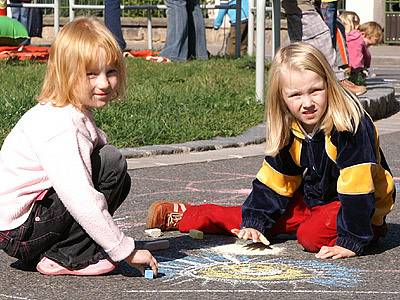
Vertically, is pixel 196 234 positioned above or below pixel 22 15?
below

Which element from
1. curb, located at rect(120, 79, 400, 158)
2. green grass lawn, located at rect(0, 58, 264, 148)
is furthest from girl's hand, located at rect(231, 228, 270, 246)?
green grass lawn, located at rect(0, 58, 264, 148)

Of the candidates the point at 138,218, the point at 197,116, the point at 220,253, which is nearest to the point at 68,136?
the point at 220,253

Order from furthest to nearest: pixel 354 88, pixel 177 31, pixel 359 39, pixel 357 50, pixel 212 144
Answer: pixel 359 39 < pixel 357 50 < pixel 177 31 < pixel 354 88 < pixel 212 144

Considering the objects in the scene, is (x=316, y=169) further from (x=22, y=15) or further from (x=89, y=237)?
(x=22, y=15)

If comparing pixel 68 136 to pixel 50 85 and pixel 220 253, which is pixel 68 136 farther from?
pixel 220 253

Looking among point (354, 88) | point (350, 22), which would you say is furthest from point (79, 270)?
point (350, 22)

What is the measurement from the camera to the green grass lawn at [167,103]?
25.1ft

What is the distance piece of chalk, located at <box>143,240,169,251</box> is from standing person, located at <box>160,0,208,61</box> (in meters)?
7.62

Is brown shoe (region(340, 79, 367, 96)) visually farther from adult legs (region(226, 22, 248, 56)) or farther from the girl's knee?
adult legs (region(226, 22, 248, 56))

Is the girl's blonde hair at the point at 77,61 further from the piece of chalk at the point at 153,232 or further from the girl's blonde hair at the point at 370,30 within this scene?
the girl's blonde hair at the point at 370,30

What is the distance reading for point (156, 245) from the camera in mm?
4582

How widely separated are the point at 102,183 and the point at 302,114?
865 millimetres

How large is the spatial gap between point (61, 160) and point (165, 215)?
3.53 feet

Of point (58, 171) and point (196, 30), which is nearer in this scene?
point (58, 171)
